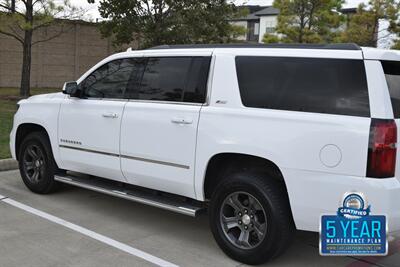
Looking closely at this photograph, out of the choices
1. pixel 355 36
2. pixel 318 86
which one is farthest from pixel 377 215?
pixel 355 36

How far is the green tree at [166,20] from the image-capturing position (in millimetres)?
16188

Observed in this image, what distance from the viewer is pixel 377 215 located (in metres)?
3.71

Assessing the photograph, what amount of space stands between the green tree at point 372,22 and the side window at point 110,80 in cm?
2434

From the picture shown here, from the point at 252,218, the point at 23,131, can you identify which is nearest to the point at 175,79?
the point at 252,218

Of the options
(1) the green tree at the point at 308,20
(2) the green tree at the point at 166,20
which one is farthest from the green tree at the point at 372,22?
(2) the green tree at the point at 166,20

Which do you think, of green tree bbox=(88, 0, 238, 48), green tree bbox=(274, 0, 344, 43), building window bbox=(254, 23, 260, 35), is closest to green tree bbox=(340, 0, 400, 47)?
green tree bbox=(274, 0, 344, 43)

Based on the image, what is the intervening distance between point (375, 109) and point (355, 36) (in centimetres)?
2579

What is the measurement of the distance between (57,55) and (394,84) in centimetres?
2216

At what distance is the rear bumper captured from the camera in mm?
3676

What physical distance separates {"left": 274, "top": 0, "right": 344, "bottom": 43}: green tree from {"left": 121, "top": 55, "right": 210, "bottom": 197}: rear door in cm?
2310

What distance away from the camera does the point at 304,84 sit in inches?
161

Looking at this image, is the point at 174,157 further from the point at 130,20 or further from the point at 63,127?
the point at 130,20

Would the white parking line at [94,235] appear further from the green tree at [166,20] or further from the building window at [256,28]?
the building window at [256,28]
